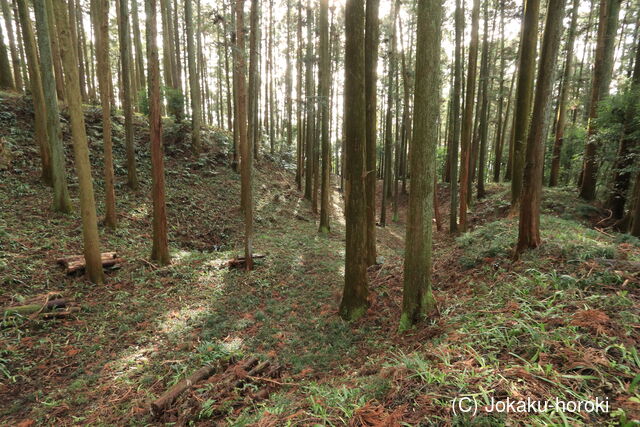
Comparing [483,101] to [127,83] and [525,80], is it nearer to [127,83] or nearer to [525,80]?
[525,80]

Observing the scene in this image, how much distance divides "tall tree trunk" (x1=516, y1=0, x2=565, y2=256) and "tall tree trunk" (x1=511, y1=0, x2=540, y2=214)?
2236 millimetres

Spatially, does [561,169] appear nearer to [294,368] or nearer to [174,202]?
[294,368]

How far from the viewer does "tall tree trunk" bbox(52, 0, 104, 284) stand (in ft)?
19.3

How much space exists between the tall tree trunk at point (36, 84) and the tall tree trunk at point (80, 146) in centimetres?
434

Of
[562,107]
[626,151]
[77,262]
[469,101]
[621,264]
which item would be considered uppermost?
[562,107]

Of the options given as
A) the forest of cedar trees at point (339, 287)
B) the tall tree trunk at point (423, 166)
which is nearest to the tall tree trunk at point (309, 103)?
the forest of cedar trees at point (339, 287)

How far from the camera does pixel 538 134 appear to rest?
526 centimetres

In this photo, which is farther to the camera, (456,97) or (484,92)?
(484,92)

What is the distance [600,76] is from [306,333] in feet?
45.8

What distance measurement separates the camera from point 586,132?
11102 mm

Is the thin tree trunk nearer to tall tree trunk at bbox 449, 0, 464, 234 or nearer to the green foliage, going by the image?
tall tree trunk at bbox 449, 0, 464, 234

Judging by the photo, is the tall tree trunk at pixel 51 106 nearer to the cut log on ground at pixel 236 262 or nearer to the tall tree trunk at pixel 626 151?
the cut log on ground at pixel 236 262

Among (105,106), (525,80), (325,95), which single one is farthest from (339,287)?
(105,106)

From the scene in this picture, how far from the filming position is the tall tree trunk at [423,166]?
4.17 metres
